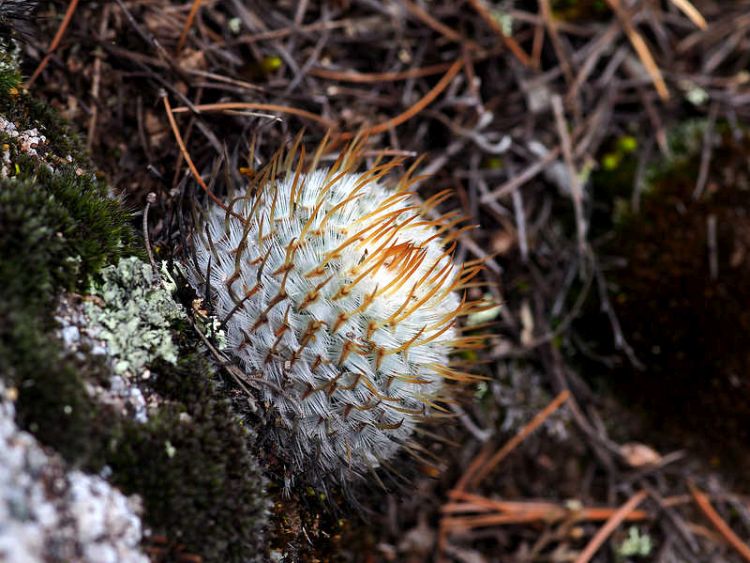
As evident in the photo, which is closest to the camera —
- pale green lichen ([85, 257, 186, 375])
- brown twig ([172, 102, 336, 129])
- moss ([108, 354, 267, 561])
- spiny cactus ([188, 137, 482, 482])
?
moss ([108, 354, 267, 561])

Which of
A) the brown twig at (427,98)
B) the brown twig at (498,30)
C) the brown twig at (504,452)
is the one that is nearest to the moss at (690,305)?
the brown twig at (504,452)

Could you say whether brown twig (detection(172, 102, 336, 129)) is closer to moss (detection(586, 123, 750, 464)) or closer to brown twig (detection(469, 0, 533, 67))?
brown twig (detection(469, 0, 533, 67))

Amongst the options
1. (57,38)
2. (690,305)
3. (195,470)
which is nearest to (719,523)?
(690,305)

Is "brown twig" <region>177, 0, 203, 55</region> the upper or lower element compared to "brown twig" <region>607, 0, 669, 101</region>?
upper

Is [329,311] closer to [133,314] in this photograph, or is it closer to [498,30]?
[133,314]

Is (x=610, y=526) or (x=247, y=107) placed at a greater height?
(x=247, y=107)

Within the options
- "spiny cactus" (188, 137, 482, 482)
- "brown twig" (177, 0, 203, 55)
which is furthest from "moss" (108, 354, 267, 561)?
"brown twig" (177, 0, 203, 55)
